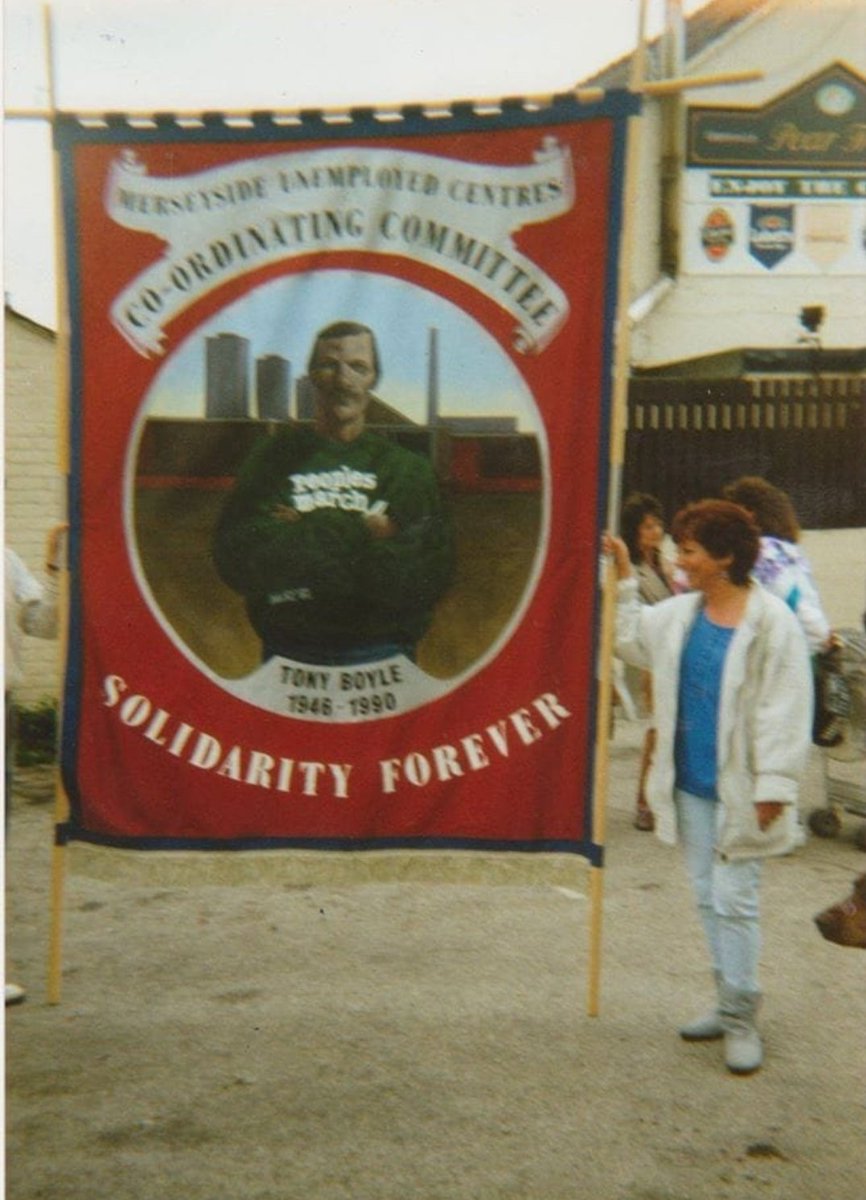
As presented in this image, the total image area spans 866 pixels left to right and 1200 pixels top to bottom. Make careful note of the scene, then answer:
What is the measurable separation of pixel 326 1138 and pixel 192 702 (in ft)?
4.46

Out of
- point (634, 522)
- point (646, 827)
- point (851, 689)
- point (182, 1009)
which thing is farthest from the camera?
point (634, 522)

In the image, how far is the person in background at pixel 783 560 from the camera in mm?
7215

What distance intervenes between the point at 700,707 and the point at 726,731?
0.15 metres

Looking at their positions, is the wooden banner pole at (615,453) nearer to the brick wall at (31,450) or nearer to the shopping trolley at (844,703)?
the shopping trolley at (844,703)

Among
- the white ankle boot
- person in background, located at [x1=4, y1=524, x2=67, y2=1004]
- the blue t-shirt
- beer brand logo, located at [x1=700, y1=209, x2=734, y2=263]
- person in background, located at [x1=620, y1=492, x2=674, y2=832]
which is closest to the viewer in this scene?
the white ankle boot

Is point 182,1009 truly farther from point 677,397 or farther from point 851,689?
point 677,397

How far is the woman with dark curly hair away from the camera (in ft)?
16.4

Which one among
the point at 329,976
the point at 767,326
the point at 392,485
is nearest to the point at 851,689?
the point at 329,976

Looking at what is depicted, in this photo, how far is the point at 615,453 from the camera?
479cm

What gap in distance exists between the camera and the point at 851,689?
24.7 feet

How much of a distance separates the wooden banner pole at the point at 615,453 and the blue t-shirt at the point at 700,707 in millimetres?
354

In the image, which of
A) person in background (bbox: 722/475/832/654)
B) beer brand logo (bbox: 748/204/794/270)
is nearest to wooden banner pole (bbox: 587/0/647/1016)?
person in background (bbox: 722/475/832/654)

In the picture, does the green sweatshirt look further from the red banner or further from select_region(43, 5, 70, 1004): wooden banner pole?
select_region(43, 5, 70, 1004): wooden banner pole

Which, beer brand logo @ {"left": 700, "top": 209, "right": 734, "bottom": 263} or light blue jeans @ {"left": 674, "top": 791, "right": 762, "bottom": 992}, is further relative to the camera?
beer brand logo @ {"left": 700, "top": 209, "right": 734, "bottom": 263}
